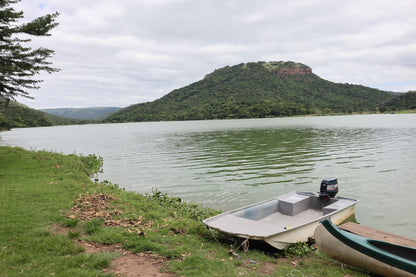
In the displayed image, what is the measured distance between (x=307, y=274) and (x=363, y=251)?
1500 mm

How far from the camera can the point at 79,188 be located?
12.9 metres

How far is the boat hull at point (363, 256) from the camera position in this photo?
579cm

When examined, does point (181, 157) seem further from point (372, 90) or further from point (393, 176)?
point (372, 90)

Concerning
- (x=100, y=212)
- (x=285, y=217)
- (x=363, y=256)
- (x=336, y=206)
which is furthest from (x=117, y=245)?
(x=336, y=206)

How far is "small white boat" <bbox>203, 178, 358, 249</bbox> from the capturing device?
7792 millimetres

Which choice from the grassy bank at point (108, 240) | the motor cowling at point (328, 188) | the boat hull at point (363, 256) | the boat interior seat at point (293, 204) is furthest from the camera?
the motor cowling at point (328, 188)

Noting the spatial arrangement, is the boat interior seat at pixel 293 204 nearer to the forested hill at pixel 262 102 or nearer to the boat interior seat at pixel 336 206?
the boat interior seat at pixel 336 206

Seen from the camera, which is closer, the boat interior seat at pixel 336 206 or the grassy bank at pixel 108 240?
the grassy bank at pixel 108 240

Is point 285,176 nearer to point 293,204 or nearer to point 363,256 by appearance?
point 293,204

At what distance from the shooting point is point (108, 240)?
7.36 m

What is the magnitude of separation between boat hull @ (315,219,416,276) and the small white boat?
1176 millimetres

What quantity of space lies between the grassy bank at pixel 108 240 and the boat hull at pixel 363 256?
1.42ft

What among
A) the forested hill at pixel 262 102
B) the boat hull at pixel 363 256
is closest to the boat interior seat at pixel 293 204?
the boat hull at pixel 363 256

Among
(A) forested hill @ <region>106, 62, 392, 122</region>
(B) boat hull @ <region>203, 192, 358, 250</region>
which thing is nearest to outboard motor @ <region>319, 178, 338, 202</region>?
(B) boat hull @ <region>203, 192, 358, 250</region>
